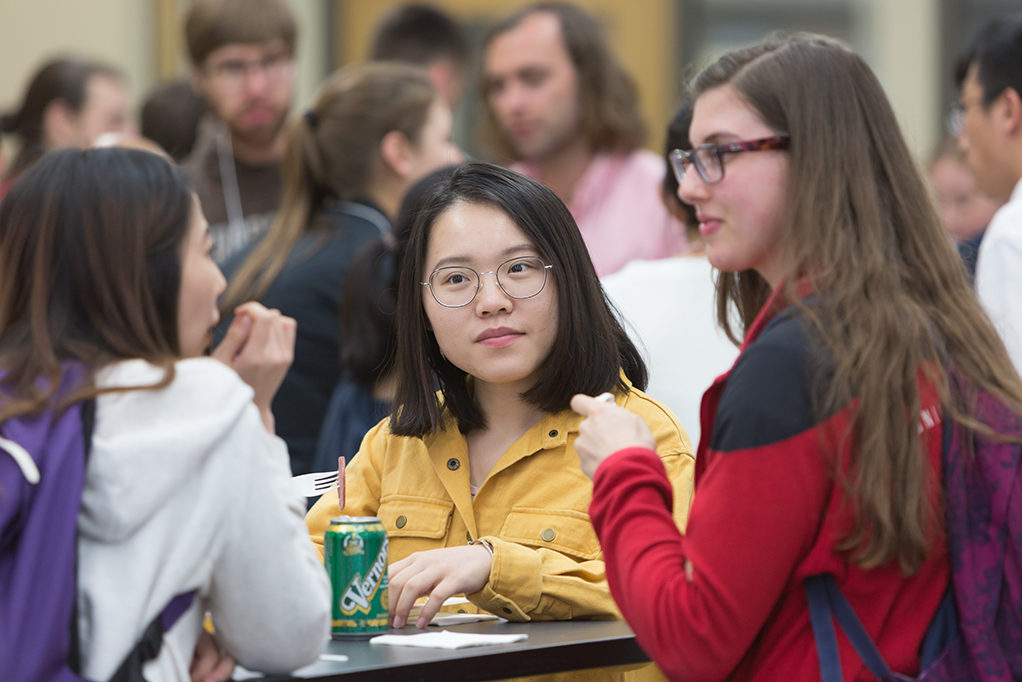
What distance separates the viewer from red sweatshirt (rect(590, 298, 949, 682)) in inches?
71.5

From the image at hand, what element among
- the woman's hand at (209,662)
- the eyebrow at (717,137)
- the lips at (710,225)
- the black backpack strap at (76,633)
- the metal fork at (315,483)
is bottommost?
the woman's hand at (209,662)

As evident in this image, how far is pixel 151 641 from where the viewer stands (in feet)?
5.85

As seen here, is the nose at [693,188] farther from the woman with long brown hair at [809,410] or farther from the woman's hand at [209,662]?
the woman's hand at [209,662]

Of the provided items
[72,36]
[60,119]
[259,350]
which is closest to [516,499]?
[259,350]

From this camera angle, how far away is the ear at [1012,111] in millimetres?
3666

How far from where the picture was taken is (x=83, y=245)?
6.19 ft

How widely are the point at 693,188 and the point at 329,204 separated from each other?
218 cm

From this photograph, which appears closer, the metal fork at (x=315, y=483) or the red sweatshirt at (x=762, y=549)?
the red sweatshirt at (x=762, y=549)

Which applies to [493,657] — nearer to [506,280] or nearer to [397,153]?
[506,280]

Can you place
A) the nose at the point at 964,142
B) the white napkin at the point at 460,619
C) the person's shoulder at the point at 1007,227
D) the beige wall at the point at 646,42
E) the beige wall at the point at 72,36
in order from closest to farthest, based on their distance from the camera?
1. the white napkin at the point at 460,619
2. the person's shoulder at the point at 1007,227
3. the nose at the point at 964,142
4. the beige wall at the point at 72,36
5. the beige wall at the point at 646,42

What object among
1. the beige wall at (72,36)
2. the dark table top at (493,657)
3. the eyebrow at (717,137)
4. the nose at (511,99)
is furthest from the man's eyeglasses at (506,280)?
the beige wall at (72,36)

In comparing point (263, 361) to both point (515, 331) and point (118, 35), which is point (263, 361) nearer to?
point (515, 331)

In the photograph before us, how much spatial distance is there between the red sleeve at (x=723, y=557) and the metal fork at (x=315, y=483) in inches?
27.1

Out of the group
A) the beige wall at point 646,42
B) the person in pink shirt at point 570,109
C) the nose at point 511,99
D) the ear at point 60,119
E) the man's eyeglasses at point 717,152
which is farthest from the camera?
the beige wall at point 646,42
